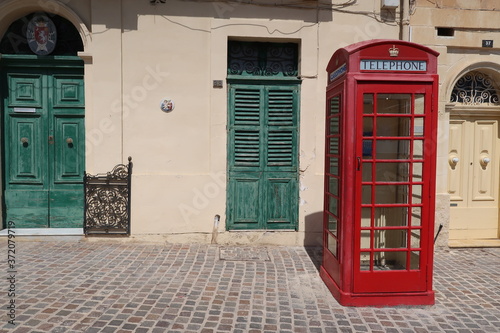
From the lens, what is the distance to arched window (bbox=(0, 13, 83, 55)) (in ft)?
22.2

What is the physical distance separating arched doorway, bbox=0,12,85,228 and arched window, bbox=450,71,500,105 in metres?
6.65

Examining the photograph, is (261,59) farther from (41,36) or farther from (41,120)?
(41,120)

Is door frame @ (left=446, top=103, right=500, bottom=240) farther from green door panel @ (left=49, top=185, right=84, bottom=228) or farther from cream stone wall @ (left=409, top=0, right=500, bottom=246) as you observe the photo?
green door panel @ (left=49, top=185, right=84, bottom=228)

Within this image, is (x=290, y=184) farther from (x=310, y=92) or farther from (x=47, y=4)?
(x=47, y=4)

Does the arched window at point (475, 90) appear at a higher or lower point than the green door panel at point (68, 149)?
higher

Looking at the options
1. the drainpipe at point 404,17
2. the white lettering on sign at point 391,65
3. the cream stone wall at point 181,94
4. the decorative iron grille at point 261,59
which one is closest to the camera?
the white lettering on sign at point 391,65

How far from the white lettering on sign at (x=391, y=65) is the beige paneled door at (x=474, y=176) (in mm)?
3252

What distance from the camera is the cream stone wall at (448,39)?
6.71 m

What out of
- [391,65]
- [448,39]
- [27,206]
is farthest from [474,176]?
[27,206]

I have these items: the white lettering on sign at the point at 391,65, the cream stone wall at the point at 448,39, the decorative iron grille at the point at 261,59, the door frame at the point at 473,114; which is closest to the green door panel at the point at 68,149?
the decorative iron grille at the point at 261,59

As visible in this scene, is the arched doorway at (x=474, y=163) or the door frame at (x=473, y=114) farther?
the arched doorway at (x=474, y=163)

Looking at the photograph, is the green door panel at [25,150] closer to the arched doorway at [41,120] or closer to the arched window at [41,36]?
the arched doorway at [41,120]

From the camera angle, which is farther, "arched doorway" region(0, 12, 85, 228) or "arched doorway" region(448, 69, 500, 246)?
"arched doorway" region(448, 69, 500, 246)

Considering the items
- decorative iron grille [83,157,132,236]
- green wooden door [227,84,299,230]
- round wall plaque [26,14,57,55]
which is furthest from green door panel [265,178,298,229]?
round wall plaque [26,14,57,55]
